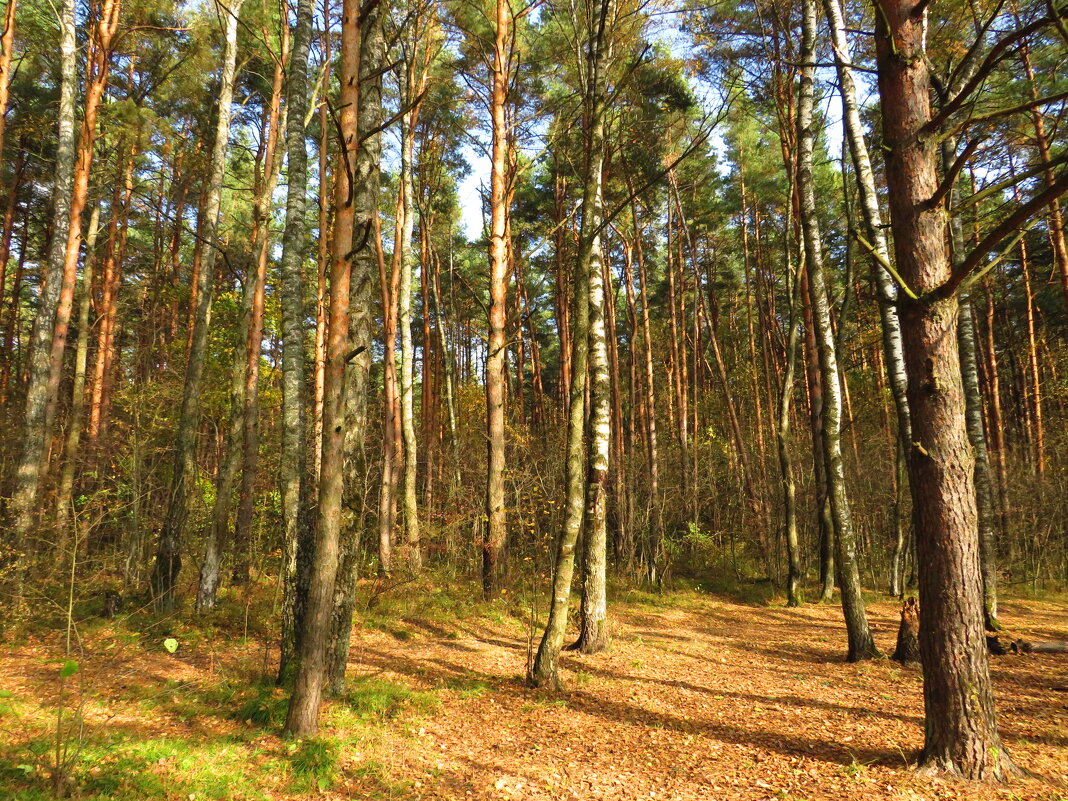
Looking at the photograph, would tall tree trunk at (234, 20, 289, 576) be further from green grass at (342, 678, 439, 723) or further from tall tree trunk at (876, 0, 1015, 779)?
tall tree trunk at (876, 0, 1015, 779)

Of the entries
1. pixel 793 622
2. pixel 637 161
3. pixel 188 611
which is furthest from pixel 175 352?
pixel 793 622

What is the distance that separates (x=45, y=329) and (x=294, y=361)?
4.65 meters

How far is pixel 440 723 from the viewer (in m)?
4.80

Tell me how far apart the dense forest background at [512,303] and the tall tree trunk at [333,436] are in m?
0.03

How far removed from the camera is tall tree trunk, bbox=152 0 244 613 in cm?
768

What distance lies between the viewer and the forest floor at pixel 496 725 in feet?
11.6

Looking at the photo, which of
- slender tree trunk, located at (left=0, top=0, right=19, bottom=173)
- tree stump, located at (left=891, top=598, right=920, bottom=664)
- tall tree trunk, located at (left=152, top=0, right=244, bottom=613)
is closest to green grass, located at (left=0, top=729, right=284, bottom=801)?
tall tree trunk, located at (left=152, top=0, right=244, bottom=613)

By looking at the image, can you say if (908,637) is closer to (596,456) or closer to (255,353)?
(596,456)

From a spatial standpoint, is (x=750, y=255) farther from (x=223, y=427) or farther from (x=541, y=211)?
(x=223, y=427)

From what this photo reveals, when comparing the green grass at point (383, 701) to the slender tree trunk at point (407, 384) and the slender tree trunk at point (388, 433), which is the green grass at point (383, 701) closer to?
the slender tree trunk at point (388, 433)

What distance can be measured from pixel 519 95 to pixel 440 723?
12.4 m

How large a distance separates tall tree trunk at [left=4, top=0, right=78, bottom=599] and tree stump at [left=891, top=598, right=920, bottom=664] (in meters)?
10.4

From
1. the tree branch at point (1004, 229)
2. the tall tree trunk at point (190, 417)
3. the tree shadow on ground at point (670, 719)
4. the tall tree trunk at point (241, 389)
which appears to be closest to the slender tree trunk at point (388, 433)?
the tall tree trunk at point (241, 389)

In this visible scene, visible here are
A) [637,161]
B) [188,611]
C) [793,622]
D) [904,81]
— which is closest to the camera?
[904,81]
